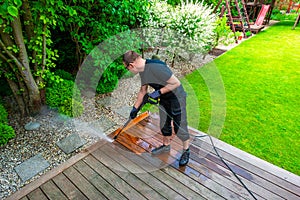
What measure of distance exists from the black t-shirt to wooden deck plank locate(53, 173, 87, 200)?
1.38 meters

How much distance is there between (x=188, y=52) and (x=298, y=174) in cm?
352

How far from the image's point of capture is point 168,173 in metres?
2.23

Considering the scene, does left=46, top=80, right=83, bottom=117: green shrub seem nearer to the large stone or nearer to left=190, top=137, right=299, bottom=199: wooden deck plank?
the large stone

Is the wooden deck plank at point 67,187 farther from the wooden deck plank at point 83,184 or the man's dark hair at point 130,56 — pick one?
the man's dark hair at point 130,56

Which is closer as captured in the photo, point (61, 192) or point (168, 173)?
point (61, 192)

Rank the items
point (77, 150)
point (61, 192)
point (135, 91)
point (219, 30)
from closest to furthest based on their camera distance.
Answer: point (61, 192)
point (77, 150)
point (135, 91)
point (219, 30)

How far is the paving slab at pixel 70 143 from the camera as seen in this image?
8.66 feet

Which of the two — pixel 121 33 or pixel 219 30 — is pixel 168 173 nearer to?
pixel 121 33

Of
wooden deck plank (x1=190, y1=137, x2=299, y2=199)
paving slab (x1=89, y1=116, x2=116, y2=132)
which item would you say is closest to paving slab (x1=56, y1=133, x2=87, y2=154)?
paving slab (x1=89, y1=116, x2=116, y2=132)

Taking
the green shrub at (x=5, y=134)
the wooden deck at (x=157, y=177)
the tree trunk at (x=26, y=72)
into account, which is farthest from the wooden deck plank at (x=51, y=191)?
the tree trunk at (x=26, y=72)

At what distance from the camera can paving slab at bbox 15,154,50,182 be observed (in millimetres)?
2260

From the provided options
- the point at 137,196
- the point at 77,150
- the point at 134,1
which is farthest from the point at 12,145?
the point at 134,1

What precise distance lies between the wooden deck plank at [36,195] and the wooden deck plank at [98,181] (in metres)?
0.42

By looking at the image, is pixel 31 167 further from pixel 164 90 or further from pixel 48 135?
pixel 164 90
